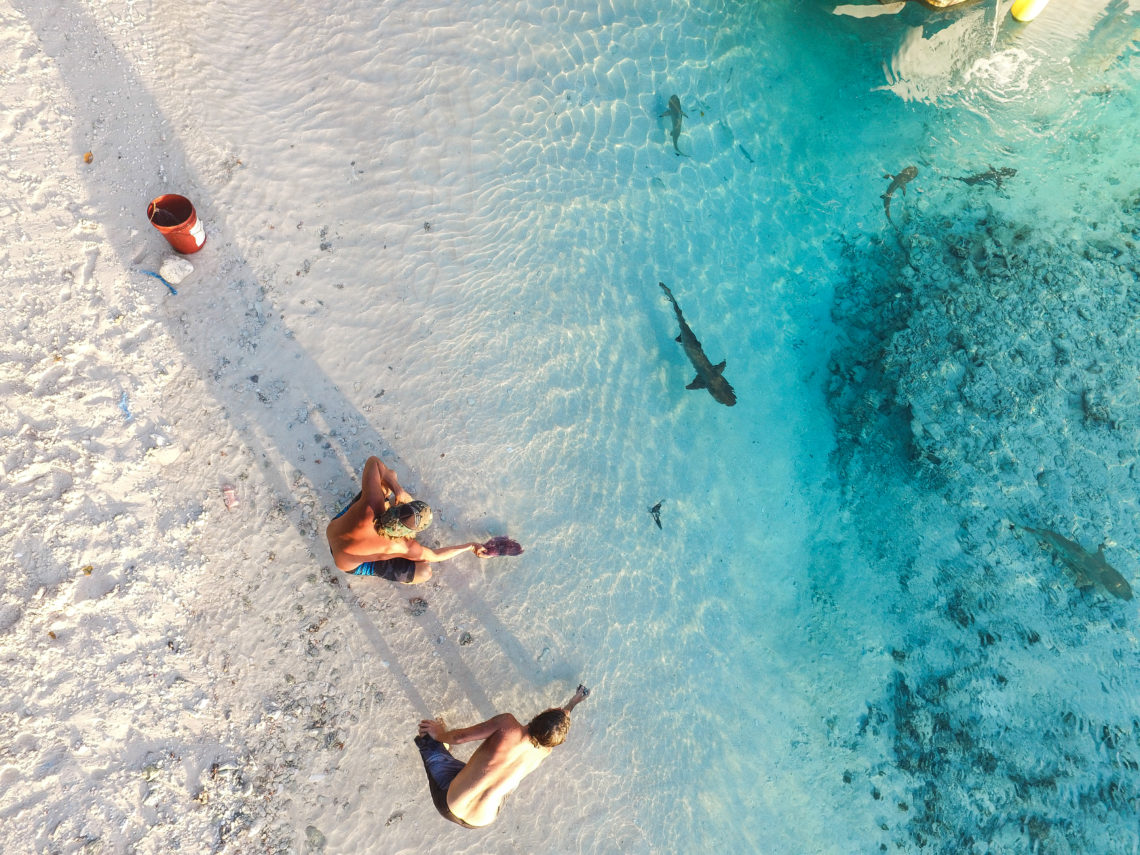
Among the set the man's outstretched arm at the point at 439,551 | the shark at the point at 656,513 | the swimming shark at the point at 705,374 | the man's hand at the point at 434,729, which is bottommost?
the man's hand at the point at 434,729

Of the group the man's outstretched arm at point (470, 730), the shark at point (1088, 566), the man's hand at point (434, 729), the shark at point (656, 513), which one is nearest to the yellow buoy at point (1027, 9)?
the shark at point (1088, 566)

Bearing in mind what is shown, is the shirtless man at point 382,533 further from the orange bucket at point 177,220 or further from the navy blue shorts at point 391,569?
the orange bucket at point 177,220

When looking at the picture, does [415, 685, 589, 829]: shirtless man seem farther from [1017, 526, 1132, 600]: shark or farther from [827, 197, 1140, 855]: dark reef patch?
[1017, 526, 1132, 600]: shark

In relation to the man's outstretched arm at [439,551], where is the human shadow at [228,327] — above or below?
above

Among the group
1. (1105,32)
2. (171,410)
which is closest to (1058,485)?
(1105,32)

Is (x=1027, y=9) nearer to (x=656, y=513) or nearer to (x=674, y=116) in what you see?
(x=674, y=116)

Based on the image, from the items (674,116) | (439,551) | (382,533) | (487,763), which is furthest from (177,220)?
(487,763)
